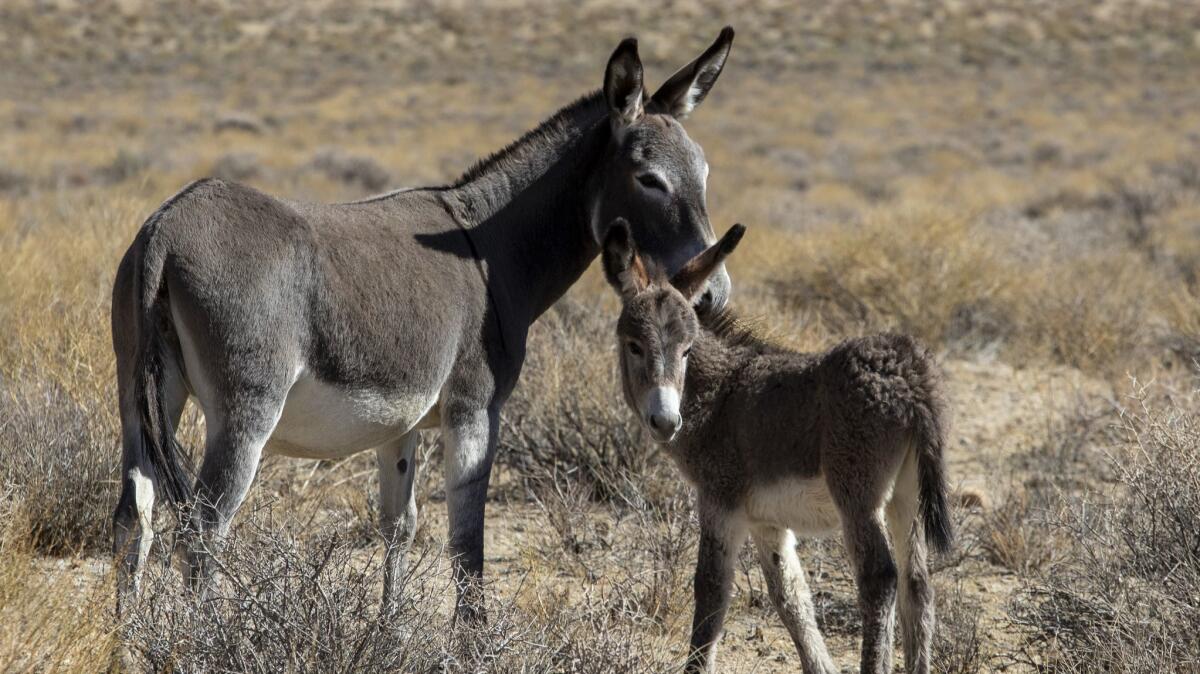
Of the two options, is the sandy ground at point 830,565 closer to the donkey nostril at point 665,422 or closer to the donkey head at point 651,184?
the donkey nostril at point 665,422

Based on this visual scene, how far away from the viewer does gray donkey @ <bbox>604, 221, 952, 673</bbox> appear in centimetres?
405

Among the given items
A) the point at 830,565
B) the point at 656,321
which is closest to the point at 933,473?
the point at 656,321

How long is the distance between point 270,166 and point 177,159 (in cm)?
175

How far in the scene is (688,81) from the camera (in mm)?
5250

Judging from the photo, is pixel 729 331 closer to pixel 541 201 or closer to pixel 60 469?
pixel 541 201

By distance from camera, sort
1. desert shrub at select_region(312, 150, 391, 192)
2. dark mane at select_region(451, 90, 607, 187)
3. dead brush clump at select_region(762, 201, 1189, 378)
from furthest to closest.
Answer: desert shrub at select_region(312, 150, 391, 192), dead brush clump at select_region(762, 201, 1189, 378), dark mane at select_region(451, 90, 607, 187)

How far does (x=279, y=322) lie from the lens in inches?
150

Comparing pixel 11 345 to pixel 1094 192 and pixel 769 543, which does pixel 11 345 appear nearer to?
pixel 769 543

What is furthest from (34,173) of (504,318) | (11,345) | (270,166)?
(504,318)

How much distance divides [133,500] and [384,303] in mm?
1038

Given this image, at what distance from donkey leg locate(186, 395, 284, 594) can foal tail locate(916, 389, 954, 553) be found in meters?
2.11

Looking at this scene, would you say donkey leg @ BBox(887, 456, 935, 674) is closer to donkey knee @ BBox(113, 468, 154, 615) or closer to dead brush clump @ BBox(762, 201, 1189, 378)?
donkey knee @ BBox(113, 468, 154, 615)

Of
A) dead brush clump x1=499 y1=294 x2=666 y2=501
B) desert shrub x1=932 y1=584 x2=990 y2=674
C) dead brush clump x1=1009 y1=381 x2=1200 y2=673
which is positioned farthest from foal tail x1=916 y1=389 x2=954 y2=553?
dead brush clump x1=499 y1=294 x2=666 y2=501

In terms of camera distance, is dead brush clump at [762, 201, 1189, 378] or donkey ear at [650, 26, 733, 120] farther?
dead brush clump at [762, 201, 1189, 378]
